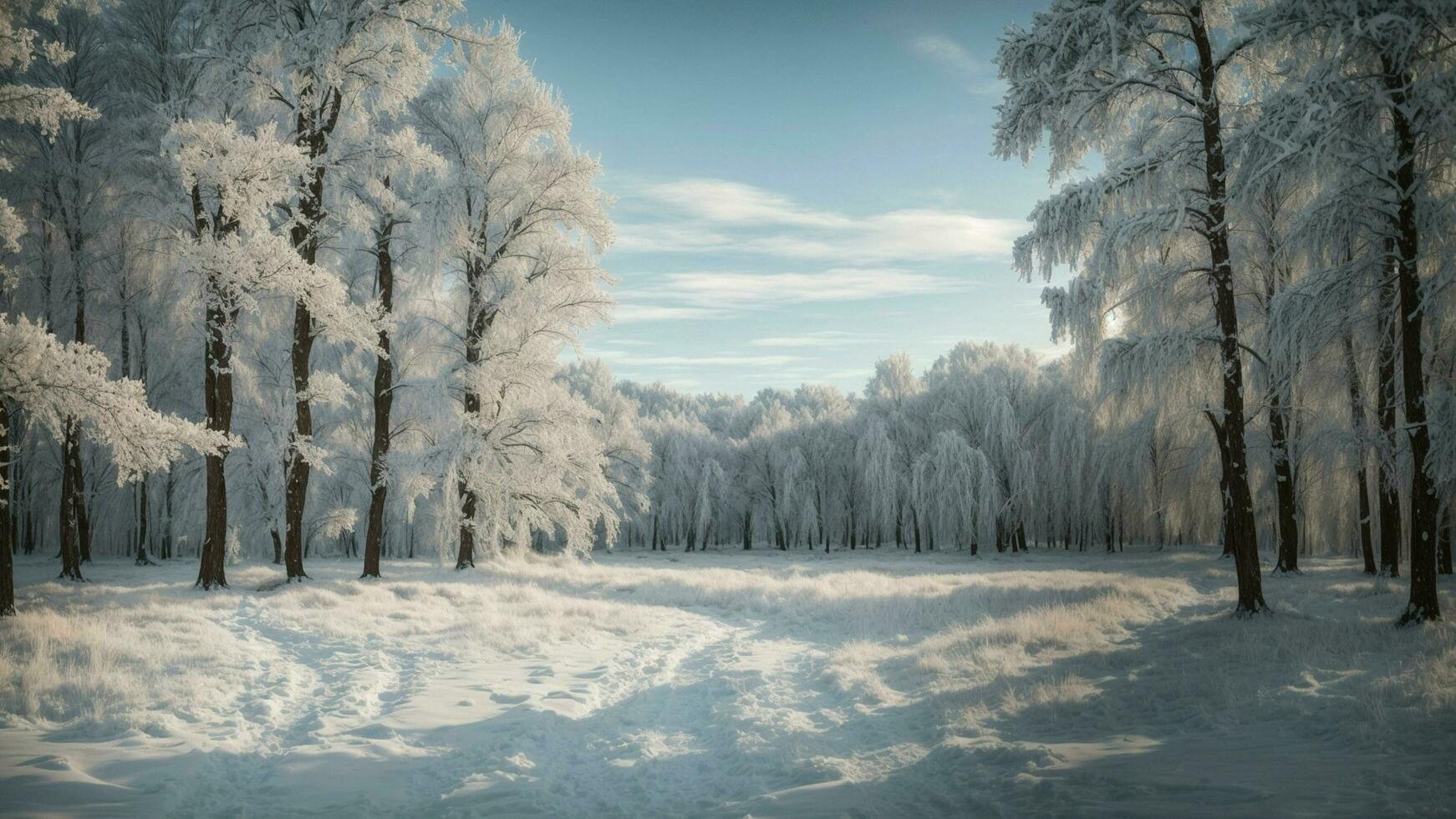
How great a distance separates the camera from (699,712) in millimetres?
7027

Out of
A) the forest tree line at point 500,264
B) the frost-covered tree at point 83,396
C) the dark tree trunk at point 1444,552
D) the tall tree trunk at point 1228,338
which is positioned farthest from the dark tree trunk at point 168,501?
the dark tree trunk at point 1444,552

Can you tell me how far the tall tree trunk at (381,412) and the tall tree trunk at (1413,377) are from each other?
16.6m

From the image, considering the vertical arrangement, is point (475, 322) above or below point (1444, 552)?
above

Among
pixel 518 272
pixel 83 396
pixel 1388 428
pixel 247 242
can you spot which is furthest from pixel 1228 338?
pixel 247 242

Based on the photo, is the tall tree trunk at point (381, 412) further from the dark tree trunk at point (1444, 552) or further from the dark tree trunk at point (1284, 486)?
the dark tree trunk at point (1444, 552)

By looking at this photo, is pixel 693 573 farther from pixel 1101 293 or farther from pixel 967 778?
pixel 967 778

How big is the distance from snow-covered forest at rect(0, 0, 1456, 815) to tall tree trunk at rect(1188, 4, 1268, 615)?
70mm

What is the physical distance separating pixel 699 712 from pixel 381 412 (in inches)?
426

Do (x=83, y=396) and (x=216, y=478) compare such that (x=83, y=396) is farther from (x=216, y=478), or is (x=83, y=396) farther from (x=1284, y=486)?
(x=1284, y=486)

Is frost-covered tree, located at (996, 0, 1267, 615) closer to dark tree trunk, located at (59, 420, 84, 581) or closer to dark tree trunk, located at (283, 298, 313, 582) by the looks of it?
dark tree trunk, located at (283, 298, 313, 582)

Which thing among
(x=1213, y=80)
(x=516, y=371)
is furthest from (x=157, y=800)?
(x=1213, y=80)

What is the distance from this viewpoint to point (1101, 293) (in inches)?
428

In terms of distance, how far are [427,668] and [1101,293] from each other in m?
11.0

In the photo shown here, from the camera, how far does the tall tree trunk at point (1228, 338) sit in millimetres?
9734
